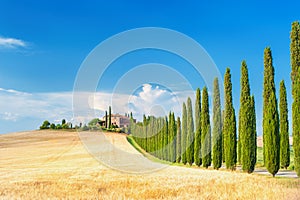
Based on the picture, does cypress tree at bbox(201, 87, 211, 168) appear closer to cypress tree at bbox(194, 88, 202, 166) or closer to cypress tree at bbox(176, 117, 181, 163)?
cypress tree at bbox(194, 88, 202, 166)

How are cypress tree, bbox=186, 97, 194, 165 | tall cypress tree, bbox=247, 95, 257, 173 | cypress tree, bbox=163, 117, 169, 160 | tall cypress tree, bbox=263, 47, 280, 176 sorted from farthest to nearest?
cypress tree, bbox=163, 117, 169, 160 < cypress tree, bbox=186, 97, 194, 165 < tall cypress tree, bbox=247, 95, 257, 173 < tall cypress tree, bbox=263, 47, 280, 176

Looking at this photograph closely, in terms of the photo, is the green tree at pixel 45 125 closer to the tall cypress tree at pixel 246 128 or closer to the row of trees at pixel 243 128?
the row of trees at pixel 243 128

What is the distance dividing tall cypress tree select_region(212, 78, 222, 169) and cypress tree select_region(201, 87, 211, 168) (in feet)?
4.97

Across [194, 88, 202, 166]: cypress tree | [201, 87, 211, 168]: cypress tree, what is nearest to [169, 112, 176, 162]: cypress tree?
[194, 88, 202, 166]: cypress tree

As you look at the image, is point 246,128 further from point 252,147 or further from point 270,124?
point 270,124

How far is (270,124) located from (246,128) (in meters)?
2.63

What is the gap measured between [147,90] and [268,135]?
1380 cm

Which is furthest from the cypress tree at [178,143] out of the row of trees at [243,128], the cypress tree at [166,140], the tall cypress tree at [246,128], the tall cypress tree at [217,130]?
the tall cypress tree at [246,128]

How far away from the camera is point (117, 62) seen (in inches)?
971

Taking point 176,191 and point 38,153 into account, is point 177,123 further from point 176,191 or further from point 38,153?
point 176,191

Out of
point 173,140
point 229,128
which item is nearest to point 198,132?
point 229,128

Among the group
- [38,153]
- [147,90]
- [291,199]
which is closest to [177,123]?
[147,90]

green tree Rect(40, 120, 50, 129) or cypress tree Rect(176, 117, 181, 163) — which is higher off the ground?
green tree Rect(40, 120, 50, 129)

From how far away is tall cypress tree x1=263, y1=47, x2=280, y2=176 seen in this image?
72.0 ft
